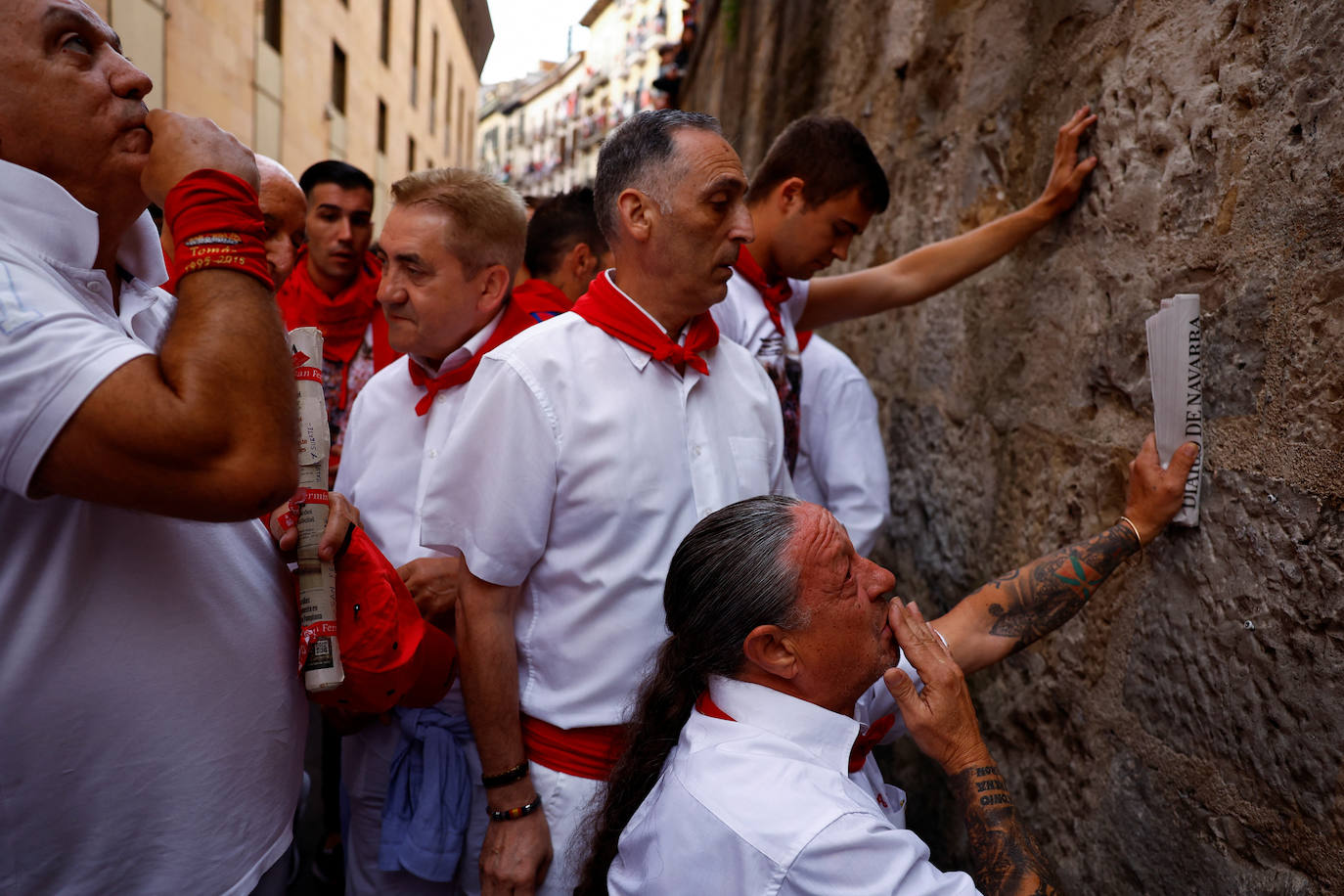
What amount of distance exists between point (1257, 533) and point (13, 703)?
5.84 feet

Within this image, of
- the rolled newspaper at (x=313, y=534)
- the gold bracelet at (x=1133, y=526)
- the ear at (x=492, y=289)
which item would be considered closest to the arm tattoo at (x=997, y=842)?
the gold bracelet at (x=1133, y=526)

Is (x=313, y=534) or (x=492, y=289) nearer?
(x=313, y=534)

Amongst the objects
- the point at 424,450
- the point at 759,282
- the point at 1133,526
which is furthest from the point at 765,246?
the point at 1133,526

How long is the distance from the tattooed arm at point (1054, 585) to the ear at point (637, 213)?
40.0 inches

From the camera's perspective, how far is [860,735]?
1.83 meters

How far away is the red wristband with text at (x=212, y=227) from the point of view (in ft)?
3.91

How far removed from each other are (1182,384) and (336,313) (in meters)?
2.79

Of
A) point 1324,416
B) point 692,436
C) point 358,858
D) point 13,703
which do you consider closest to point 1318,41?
point 1324,416

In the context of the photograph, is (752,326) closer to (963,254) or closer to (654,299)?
(963,254)

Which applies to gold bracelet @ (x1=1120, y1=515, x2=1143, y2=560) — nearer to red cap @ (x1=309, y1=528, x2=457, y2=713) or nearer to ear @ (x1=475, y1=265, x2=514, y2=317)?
red cap @ (x1=309, y1=528, x2=457, y2=713)

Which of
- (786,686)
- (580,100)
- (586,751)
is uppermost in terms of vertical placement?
(580,100)

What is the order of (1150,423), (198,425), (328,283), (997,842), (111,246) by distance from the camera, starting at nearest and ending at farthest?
1. (198,425)
2. (111,246)
3. (997,842)
4. (1150,423)
5. (328,283)

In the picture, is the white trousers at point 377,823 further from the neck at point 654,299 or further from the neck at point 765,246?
the neck at point 765,246

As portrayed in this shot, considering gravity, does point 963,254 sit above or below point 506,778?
above
